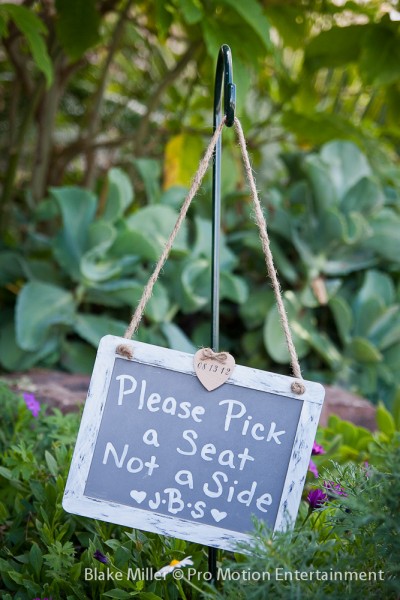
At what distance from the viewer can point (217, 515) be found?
2.69 ft

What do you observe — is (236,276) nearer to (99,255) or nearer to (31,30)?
(99,255)

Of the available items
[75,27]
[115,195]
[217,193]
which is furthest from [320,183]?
[217,193]

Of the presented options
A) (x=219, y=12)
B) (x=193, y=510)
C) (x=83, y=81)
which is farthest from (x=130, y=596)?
(x=83, y=81)

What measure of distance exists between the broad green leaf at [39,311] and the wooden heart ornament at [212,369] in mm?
929

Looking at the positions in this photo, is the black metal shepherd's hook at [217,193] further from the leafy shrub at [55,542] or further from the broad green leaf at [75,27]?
the broad green leaf at [75,27]

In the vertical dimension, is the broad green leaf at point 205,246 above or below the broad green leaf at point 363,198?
below

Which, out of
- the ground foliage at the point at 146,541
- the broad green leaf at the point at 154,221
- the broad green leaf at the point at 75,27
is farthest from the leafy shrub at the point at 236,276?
the ground foliage at the point at 146,541

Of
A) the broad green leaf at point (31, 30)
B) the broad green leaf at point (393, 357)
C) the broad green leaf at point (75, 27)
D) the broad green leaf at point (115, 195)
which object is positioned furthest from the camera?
the broad green leaf at point (393, 357)

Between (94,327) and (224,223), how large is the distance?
0.61 m

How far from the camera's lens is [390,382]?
6.53 feet

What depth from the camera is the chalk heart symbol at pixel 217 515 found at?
2.69 feet

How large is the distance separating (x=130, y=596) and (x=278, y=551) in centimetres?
21

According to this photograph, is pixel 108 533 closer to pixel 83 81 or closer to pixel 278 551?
pixel 278 551

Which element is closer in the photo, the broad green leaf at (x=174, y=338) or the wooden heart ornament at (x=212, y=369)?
the wooden heart ornament at (x=212, y=369)
